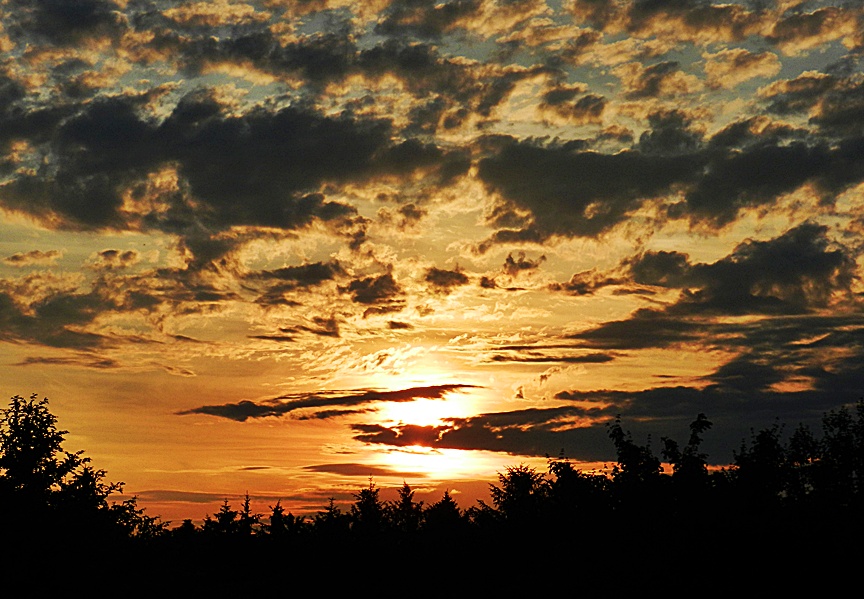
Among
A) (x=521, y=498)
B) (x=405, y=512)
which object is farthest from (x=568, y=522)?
(x=405, y=512)

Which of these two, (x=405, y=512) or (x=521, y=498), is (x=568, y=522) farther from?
(x=405, y=512)

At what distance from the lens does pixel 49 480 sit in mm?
70812

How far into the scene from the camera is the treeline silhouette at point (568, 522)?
1189 inches

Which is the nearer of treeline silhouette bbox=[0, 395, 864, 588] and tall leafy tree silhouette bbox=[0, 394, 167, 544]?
treeline silhouette bbox=[0, 395, 864, 588]

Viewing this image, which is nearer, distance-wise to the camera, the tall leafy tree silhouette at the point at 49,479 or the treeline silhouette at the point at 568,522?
the treeline silhouette at the point at 568,522

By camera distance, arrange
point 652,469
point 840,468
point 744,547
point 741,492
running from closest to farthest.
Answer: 1. point 744,547
2. point 741,492
3. point 652,469
4. point 840,468

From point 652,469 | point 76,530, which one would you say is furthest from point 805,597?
point 76,530

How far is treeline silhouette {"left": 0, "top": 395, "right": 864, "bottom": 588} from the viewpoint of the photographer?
3020 centimetres

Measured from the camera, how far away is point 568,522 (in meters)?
39.4

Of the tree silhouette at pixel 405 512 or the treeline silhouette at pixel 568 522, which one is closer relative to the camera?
the treeline silhouette at pixel 568 522

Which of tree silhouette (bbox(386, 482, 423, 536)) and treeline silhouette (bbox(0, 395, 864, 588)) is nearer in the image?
treeline silhouette (bbox(0, 395, 864, 588))

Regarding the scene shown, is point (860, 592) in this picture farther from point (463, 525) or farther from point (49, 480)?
point (49, 480)

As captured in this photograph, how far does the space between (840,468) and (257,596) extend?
1272 inches

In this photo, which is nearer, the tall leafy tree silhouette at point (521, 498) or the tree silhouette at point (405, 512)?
the tall leafy tree silhouette at point (521, 498)
